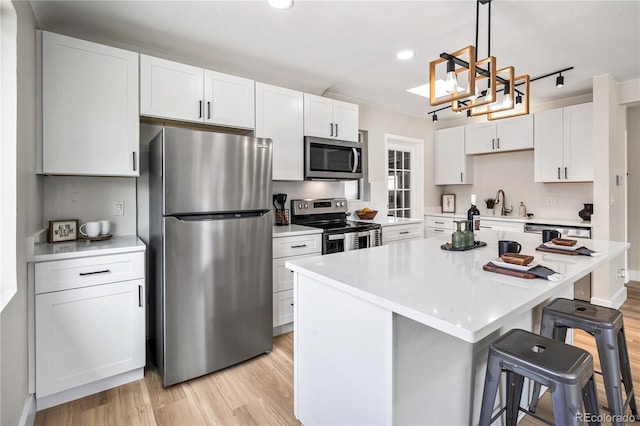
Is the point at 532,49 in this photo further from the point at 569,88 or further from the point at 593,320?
the point at 593,320

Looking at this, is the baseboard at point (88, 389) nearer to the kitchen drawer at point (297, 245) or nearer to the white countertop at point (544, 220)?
the kitchen drawer at point (297, 245)

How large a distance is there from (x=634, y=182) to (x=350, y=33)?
424 centimetres

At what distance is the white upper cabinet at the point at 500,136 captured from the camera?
13.8 feet

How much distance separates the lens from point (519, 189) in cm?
461

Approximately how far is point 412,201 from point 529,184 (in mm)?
1575

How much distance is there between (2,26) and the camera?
1.46 m

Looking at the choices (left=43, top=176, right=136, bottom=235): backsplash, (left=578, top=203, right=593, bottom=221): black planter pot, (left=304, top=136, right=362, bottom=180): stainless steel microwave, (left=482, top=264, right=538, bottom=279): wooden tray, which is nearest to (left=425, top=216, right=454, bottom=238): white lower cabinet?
(left=578, top=203, right=593, bottom=221): black planter pot

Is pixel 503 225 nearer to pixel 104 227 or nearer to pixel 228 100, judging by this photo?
pixel 228 100

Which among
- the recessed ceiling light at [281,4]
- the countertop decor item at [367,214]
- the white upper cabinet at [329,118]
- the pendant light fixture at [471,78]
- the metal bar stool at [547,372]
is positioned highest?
the recessed ceiling light at [281,4]

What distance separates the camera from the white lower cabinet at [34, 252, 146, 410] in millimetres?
1820

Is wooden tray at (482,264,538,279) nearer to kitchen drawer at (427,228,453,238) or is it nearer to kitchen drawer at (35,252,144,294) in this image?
kitchen drawer at (35,252,144,294)

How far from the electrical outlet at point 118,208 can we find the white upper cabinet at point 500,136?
4466 mm

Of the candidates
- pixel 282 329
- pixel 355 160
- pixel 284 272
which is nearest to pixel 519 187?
→ pixel 355 160

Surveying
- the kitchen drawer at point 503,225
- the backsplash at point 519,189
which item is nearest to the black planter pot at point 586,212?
the backsplash at point 519,189
